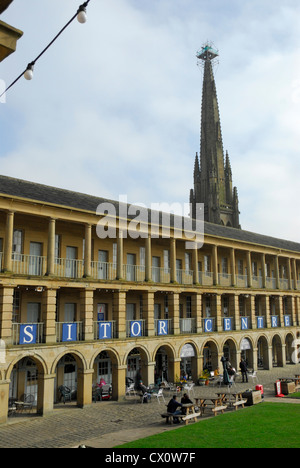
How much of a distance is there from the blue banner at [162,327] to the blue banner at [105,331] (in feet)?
13.9

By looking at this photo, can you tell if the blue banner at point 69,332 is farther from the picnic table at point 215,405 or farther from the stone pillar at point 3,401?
the picnic table at point 215,405

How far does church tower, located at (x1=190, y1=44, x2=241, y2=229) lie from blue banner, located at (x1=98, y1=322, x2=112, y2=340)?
6135cm

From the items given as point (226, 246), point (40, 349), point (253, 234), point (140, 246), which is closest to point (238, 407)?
point (40, 349)

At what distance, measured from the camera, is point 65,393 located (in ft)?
80.5

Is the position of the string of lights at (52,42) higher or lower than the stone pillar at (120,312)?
higher

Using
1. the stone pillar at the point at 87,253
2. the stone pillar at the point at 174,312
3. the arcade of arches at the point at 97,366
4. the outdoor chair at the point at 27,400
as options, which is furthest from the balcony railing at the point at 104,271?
the outdoor chair at the point at 27,400

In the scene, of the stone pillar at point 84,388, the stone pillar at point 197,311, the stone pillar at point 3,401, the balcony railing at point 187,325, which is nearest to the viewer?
the stone pillar at point 3,401

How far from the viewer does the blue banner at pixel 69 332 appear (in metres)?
22.3

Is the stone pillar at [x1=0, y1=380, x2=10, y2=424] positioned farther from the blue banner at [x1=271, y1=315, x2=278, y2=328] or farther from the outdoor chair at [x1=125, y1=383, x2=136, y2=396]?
the blue banner at [x1=271, y1=315, x2=278, y2=328]

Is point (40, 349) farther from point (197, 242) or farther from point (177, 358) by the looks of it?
point (197, 242)

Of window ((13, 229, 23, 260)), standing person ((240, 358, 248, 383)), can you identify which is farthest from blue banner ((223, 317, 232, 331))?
window ((13, 229, 23, 260))

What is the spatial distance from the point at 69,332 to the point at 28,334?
2472 mm

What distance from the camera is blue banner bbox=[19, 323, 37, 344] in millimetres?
20531

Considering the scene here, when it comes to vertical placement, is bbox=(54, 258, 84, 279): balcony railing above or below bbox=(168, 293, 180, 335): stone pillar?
above
